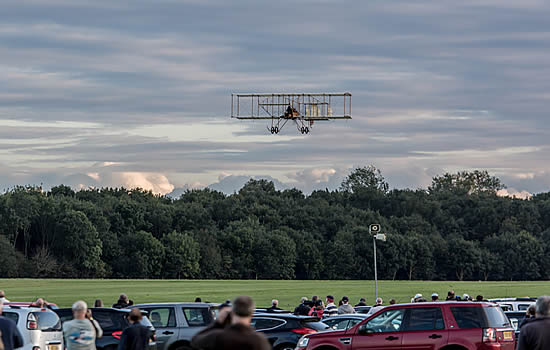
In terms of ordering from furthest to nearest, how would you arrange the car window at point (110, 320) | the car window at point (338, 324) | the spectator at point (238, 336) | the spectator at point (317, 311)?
1. the spectator at point (317, 311)
2. the car window at point (338, 324)
3. the car window at point (110, 320)
4. the spectator at point (238, 336)

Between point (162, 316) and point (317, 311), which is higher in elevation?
point (162, 316)

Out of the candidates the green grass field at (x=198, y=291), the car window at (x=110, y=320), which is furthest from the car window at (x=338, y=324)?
the green grass field at (x=198, y=291)

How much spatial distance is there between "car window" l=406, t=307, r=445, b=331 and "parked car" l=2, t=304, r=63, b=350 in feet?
23.9

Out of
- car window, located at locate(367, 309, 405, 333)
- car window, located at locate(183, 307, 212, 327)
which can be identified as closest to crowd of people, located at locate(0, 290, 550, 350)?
car window, located at locate(367, 309, 405, 333)

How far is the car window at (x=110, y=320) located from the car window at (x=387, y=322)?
18.2 feet

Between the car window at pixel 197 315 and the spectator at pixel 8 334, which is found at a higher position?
the spectator at pixel 8 334

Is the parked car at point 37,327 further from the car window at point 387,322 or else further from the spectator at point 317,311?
the spectator at point 317,311

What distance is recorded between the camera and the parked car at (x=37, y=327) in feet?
63.6

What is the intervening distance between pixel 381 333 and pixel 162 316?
551 cm

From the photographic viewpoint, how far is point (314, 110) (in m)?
71.1

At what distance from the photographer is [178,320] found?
22562mm

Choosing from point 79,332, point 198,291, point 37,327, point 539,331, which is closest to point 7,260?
point 198,291

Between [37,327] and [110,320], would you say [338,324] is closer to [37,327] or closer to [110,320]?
[110,320]

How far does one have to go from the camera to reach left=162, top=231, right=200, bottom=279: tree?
12338 cm
